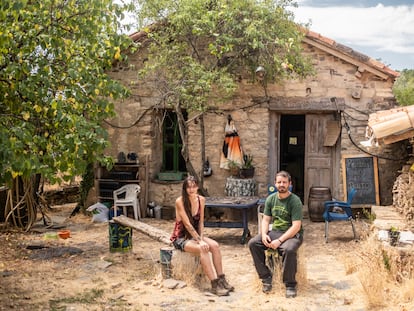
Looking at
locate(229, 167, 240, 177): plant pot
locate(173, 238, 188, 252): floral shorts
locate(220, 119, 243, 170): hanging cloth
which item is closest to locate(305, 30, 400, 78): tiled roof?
locate(220, 119, 243, 170): hanging cloth

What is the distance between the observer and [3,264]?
7492mm

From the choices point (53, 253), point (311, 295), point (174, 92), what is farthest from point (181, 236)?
point (174, 92)

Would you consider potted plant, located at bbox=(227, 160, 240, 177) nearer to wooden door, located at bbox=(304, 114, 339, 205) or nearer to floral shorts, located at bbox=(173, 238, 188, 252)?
wooden door, located at bbox=(304, 114, 339, 205)

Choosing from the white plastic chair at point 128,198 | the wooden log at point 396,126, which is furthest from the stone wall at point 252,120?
the wooden log at point 396,126

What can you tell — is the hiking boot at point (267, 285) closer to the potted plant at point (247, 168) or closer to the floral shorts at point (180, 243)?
the floral shorts at point (180, 243)

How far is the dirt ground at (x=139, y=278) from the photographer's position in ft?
18.7

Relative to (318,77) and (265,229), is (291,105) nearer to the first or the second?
(318,77)

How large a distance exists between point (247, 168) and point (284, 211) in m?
4.36

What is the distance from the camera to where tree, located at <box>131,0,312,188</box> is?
9.19 metres

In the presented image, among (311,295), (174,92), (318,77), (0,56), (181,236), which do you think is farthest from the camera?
(318,77)

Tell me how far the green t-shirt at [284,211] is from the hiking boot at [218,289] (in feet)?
2.91

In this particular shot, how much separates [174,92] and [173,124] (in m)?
1.87

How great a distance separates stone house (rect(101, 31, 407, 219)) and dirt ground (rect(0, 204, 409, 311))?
147 centimetres

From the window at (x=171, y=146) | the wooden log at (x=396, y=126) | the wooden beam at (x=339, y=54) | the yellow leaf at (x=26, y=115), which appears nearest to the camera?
the yellow leaf at (x=26, y=115)
